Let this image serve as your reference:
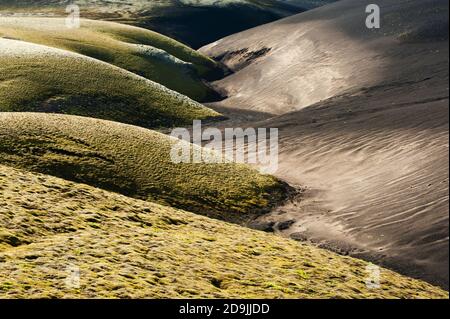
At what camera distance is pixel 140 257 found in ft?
78.1

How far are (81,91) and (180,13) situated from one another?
94.0 m

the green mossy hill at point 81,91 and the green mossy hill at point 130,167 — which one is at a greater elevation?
the green mossy hill at point 81,91

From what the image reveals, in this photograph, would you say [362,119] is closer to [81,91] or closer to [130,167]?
[130,167]

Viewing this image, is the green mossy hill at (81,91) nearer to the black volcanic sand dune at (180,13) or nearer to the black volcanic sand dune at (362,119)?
the black volcanic sand dune at (362,119)

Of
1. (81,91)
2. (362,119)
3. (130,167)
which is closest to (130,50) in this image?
(81,91)

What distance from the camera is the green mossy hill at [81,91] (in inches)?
2724

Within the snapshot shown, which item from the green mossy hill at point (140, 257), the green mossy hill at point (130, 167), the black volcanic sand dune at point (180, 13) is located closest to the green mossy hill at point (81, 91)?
the green mossy hill at point (130, 167)

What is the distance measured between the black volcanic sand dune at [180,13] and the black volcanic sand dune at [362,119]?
114 ft

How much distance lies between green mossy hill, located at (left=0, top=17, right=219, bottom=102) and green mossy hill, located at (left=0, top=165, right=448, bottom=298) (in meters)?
61.5

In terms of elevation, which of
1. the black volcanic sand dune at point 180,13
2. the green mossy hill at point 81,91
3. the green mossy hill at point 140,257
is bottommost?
the green mossy hill at point 140,257

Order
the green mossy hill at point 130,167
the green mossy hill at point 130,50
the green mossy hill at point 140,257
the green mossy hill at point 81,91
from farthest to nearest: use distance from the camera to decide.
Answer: the green mossy hill at point 130,50
the green mossy hill at point 81,91
the green mossy hill at point 130,167
the green mossy hill at point 140,257

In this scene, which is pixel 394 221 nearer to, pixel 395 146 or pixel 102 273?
pixel 395 146

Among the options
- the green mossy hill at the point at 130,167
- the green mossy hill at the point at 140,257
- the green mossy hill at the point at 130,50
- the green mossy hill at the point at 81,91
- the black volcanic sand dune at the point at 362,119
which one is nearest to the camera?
the green mossy hill at the point at 140,257
